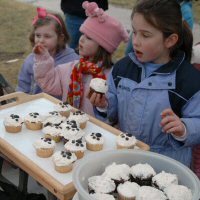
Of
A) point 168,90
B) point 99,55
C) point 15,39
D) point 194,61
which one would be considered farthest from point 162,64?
point 15,39

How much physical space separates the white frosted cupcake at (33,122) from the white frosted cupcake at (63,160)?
0.26 meters

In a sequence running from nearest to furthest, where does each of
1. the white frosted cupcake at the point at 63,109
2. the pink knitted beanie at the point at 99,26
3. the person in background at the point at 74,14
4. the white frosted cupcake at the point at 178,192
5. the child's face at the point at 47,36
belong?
the white frosted cupcake at the point at 178,192
the white frosted cupcake at the point at 63,109
the pink knitted beanie at the point at 99,26
the child's face at the point at 47,36
the person in background at the point at 74,14

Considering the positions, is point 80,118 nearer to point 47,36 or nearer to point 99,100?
point 99,100

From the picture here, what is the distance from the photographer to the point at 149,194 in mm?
1317

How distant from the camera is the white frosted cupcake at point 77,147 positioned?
65.9 inches

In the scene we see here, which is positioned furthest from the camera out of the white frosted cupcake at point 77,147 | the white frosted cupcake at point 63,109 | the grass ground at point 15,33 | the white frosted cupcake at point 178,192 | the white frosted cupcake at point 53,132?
the grass ground at point 15,33

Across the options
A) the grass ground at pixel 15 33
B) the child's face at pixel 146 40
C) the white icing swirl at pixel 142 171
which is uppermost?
A: the child's face at pixel 146 40

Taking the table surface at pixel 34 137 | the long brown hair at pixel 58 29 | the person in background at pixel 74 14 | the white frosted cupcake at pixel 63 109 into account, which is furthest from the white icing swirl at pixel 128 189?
the person in background at pixel 74 14

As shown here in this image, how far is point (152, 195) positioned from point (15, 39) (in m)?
5.16

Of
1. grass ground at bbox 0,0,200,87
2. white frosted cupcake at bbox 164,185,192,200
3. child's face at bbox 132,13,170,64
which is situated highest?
child's face at bbox 132,13,170,64

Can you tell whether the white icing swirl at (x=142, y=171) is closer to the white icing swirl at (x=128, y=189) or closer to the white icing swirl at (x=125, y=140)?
the white icing swirl at (x=128, y=189)

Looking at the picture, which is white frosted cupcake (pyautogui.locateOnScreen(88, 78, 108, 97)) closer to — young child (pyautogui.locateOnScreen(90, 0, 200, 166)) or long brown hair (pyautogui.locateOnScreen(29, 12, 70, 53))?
young child (pyautogui.locateOnScreen(90, 0, 200, 166))

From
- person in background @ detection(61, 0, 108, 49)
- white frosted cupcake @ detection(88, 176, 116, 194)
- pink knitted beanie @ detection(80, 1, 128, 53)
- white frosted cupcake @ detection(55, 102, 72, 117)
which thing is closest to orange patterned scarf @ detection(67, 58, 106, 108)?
pink knitted beanie @ detection(80, 1, 128, 53)

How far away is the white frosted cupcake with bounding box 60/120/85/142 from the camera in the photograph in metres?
1.77
